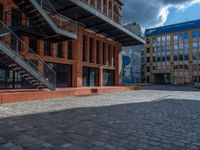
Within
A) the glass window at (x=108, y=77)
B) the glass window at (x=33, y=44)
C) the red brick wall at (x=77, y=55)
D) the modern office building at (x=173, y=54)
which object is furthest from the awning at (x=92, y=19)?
the modern office building at (x=173, y=54)

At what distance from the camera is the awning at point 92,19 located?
16445mm

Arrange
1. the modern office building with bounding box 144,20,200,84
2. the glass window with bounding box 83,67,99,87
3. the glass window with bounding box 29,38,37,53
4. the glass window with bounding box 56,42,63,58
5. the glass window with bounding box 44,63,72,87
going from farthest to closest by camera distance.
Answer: the modern office building with bounding box 144,20,200,84 → the glass window with bounding box 83,67,99,87 → the glass window with bounding box 56,42,63,58 → the glass window with bounding box 44,63,72,87 → the glass window with bounding box 29,38,37,53

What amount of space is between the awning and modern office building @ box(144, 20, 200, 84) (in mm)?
36389

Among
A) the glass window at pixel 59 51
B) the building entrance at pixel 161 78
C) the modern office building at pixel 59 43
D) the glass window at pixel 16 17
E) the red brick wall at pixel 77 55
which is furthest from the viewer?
the building entrance at pixel 161 78

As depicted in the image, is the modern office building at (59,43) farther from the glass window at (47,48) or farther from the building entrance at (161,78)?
the building entrance at (161,78)

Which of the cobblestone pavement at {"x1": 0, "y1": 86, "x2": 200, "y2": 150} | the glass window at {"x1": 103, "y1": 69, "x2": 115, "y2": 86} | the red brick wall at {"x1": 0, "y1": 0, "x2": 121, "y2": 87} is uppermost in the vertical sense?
the red brick wall at {"x1": 0, "y1": 0, "x2": 121, "y2": 87}

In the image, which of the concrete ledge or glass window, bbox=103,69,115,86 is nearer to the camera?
the concrete ledge

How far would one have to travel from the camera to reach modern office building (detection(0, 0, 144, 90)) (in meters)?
12.3

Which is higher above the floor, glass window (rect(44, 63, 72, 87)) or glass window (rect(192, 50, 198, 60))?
glass window (rect(192, 50, 198, 60))

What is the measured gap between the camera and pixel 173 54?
5978cm

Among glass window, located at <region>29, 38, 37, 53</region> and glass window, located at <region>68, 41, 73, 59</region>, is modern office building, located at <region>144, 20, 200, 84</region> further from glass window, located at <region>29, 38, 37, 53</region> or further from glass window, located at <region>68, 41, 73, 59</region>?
glass window, located at <region>29, 38, 37, 53</region>

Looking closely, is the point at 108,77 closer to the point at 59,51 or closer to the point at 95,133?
the point at 59,51

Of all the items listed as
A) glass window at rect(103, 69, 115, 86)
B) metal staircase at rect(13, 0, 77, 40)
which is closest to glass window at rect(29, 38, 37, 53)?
metal staircase at rect(13, 0, 77, 40)

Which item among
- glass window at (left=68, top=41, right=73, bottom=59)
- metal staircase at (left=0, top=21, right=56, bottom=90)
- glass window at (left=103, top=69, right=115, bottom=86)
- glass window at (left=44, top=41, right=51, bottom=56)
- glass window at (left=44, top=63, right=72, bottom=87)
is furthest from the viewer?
glass window at (left=103, top=69, right=115, bottom=86)
